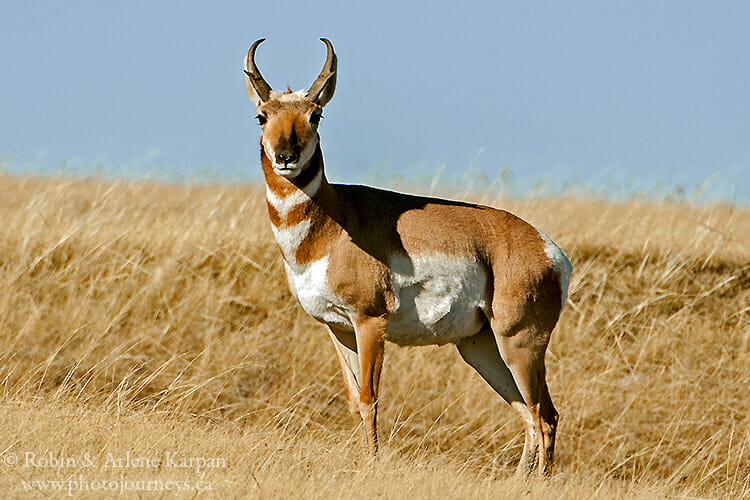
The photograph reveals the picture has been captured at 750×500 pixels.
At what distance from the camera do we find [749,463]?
10773mm

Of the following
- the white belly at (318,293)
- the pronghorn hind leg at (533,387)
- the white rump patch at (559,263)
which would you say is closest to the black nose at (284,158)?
the white belly at (318,293)

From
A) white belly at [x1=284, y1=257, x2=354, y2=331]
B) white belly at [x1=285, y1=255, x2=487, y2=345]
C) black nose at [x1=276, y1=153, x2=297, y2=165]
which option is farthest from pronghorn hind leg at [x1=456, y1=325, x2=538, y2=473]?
black nose at [x1=276, y1=153, x2=297, y2=165]

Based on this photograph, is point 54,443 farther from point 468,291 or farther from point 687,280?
point 687,280

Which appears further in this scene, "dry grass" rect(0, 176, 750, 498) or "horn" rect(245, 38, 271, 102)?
"dry grass" rect(0, 176, 750, 498)

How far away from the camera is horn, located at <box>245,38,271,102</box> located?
727 cm

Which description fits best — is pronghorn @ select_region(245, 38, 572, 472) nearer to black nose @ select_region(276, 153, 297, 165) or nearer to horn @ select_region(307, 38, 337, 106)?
horn @ select_region(307, 38, 337, 106)

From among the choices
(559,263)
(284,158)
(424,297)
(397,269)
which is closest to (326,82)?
(284,158)

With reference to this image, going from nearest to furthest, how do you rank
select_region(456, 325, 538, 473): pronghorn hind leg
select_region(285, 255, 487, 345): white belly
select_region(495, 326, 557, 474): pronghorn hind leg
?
select_region(285, 255, 487, 345): white belly → select_region(495, 326, 557, 474): pronghorn hind leg → select_region(456, 325, 538, 473): pronghorn hind leg

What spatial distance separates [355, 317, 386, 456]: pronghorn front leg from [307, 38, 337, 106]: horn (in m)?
1.70

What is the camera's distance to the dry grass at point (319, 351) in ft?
34.5

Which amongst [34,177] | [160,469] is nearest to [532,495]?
[160,469]

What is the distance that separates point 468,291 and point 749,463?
202 inches

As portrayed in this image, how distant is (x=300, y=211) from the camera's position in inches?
288

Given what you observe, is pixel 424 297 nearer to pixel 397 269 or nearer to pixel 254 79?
pixel 397 269
